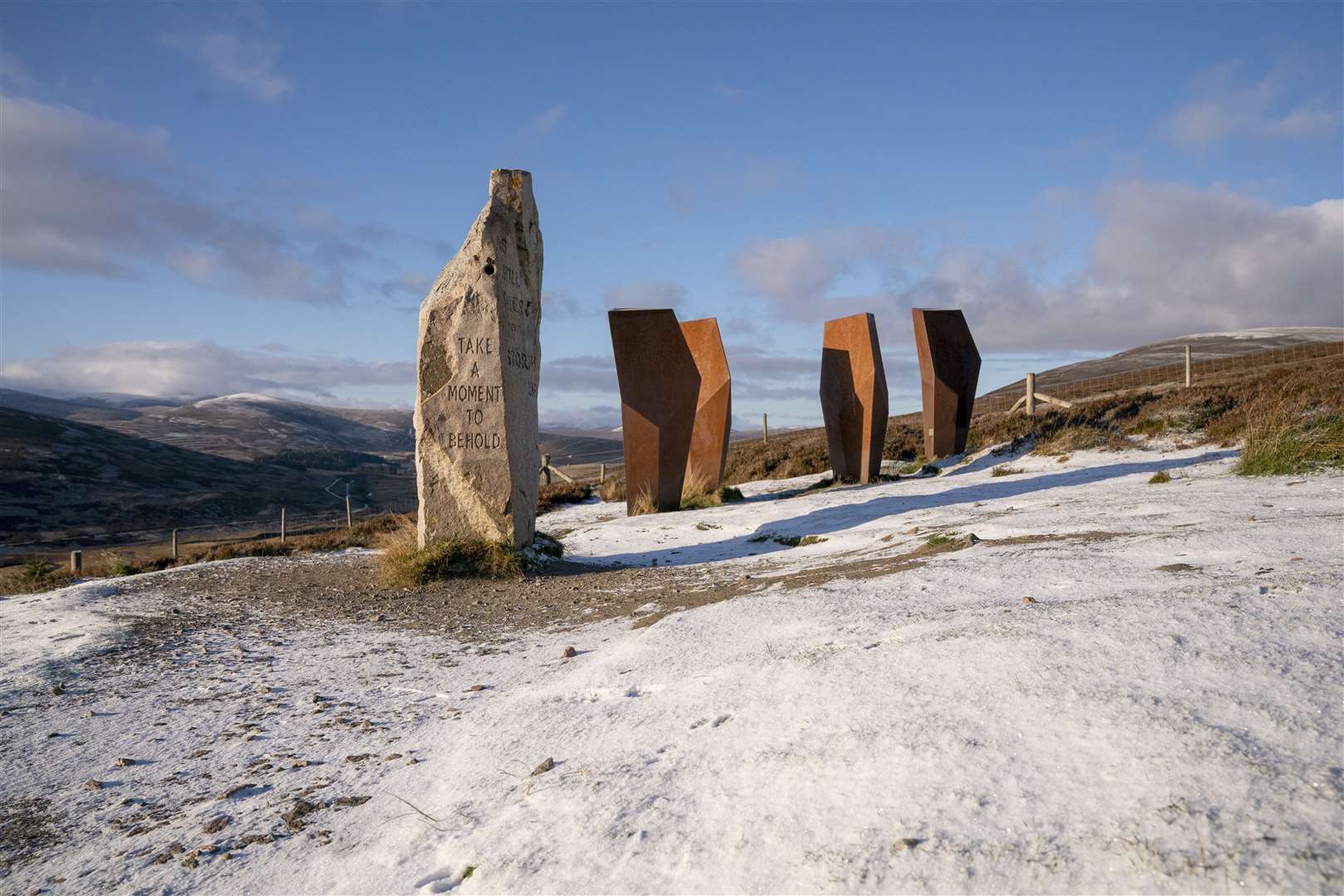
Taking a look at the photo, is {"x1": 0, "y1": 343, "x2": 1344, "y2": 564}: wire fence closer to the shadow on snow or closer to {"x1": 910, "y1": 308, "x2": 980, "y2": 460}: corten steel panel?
{"x1": 910, "y1": 308, "x2": 980, "y2": 460}: corten steel panel

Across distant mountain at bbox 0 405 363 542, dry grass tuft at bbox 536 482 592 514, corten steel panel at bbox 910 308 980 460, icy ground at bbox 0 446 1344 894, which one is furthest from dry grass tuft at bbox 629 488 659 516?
distant mountain at bbox 0 405 363 542

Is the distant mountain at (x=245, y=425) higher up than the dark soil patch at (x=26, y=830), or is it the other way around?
the distant mountain at (x=245, y=425)

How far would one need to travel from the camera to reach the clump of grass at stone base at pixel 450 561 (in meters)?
7.11

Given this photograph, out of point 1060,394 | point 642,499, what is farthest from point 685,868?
point 1060,394

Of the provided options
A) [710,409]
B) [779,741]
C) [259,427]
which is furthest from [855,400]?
[259,427]

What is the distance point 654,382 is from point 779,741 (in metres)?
10.1

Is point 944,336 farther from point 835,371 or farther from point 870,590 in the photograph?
point 870,590

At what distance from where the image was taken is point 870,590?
4250 millimetres

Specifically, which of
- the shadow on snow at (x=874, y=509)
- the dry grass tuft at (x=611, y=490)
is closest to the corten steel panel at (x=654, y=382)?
the shadow on snow at (x=874, y=509)

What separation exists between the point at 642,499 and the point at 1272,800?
36.1 ft

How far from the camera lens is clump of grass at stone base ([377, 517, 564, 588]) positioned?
7.11 m

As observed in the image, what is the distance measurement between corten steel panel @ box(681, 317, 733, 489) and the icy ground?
9.66 meters

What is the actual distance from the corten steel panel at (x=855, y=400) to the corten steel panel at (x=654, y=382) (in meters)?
3.57

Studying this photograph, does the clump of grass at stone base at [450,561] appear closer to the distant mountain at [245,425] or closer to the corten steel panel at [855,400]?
the corten steel panel at [855,400]
